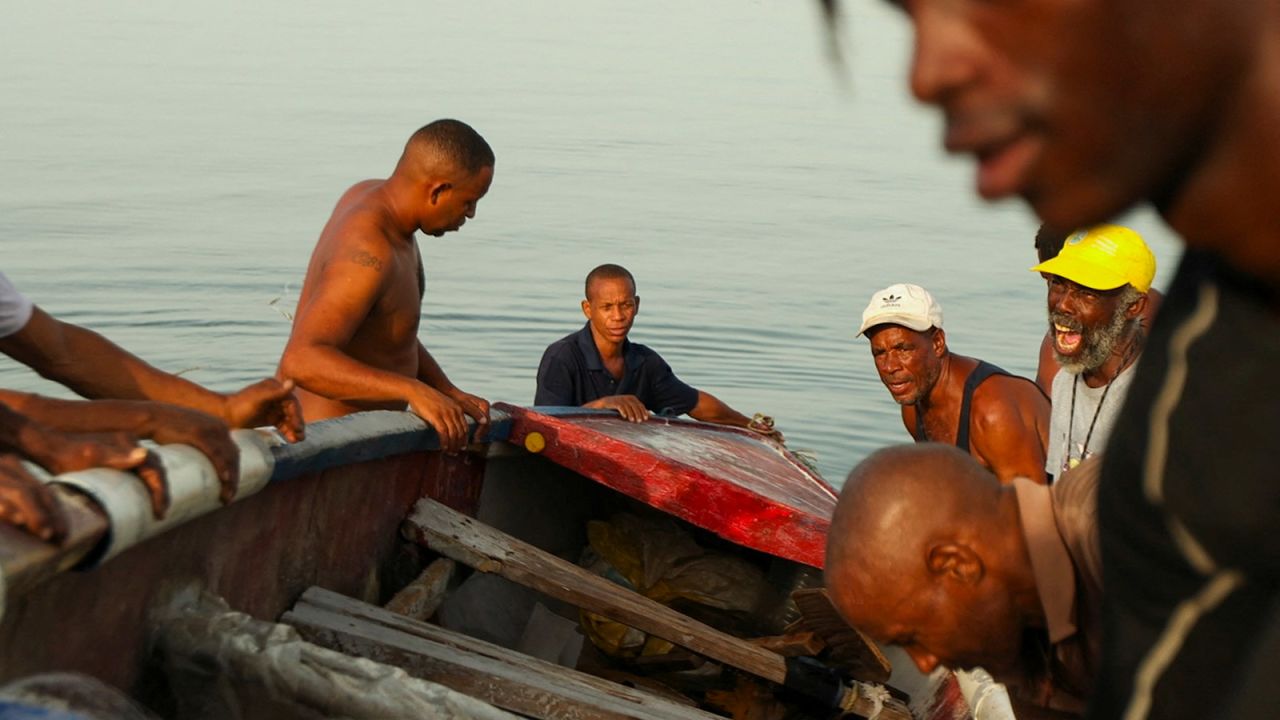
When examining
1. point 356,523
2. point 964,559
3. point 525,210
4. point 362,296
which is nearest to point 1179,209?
point 964,559

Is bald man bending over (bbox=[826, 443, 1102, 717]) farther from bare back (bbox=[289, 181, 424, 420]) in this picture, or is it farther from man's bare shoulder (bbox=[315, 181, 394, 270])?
man's bare shoulder (bbox=[315, 181, 394, 270])

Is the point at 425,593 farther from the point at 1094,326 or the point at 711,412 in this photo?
the point at 711,412

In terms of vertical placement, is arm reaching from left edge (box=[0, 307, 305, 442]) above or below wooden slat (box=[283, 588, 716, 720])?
above

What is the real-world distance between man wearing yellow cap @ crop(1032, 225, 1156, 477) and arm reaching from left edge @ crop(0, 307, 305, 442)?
9.58 feet

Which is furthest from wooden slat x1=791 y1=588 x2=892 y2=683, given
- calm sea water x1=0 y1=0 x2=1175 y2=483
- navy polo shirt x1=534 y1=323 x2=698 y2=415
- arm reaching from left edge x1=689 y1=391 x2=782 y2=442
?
calm sea water x1=0 y1=0 x2=1175 y2=483

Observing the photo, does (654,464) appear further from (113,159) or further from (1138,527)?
(113,159)

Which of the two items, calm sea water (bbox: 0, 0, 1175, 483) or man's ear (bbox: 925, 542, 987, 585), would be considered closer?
man's ear (bbox: 925, 542, 987, 585)

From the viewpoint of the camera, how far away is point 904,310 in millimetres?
5969

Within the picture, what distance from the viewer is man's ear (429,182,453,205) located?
226 inches

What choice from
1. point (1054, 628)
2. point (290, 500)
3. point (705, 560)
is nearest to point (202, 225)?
point (705, 560)

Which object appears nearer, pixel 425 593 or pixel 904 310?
pixel 425 593

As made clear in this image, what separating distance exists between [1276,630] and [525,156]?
21.5 m

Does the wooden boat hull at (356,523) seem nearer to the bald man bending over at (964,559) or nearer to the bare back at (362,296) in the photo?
the bare back at (362,296)

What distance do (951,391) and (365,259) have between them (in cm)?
215
